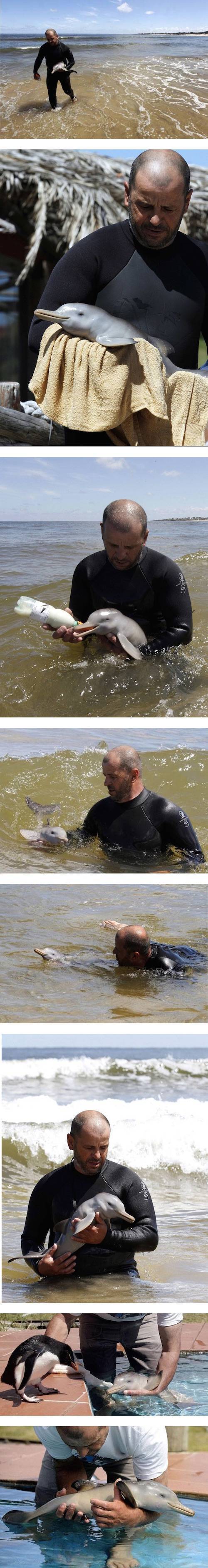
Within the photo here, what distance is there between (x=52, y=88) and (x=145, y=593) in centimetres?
175

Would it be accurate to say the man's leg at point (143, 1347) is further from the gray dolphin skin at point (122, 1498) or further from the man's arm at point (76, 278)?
the man's arm at point (76, 278)

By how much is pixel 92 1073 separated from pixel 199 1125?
1.41ft

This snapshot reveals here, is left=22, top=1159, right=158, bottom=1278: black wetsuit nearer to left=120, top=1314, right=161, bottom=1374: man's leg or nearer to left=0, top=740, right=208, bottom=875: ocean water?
left=120, top=1314, right=161, bottom=1374: man's leg

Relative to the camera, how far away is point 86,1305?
4.16 m

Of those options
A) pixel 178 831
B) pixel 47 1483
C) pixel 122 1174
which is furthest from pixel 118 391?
pixel 47 1483

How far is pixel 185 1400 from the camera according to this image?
430 cm

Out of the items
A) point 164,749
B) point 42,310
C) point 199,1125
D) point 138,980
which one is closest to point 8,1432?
point 199,1125

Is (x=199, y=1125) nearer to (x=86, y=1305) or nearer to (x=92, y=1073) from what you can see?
(x=92, y=1073)

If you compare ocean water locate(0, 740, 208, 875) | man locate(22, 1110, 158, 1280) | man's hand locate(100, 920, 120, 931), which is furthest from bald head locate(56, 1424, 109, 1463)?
ocean water locate(0, 740, 208, 875)

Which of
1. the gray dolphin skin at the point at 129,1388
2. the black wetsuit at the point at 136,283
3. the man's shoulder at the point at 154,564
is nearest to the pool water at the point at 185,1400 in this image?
the gray dolphin skin at the point at 129,1388

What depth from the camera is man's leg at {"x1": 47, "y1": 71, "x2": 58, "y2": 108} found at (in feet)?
14.5

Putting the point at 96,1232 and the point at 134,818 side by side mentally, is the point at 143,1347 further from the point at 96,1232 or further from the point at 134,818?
the point at 134,818

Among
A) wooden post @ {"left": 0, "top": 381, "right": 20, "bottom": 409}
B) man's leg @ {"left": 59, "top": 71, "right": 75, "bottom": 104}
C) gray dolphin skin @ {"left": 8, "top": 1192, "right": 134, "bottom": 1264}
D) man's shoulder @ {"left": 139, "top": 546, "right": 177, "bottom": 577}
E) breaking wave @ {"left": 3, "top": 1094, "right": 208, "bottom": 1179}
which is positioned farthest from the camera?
breaking wave @ {"left": 3, "top": 1094, "right": 208, "bottom": 1179}

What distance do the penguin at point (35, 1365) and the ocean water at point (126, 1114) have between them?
36 cm
